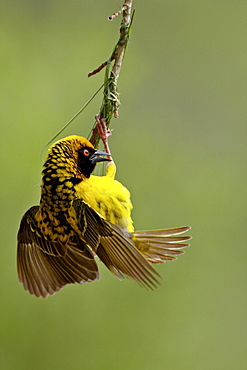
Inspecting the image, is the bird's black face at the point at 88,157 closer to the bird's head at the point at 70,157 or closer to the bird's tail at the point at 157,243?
the bird's head at the point at 70,157

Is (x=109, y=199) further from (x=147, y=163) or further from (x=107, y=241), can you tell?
(x=147, y=163)

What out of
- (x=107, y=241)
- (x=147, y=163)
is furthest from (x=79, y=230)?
(x=147, y=163)

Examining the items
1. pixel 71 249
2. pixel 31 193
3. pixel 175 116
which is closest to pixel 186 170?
pixel 175 116

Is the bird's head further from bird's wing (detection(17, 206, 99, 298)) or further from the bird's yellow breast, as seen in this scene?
bird's wing (detection(17, 206, 99, 298))

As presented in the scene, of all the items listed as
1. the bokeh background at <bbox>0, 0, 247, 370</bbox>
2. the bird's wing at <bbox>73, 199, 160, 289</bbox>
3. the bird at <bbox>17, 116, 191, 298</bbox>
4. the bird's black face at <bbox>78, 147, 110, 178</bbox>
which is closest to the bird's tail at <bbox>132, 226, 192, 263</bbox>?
the bird at <bbox>17, 116, 191, 298</bbox>

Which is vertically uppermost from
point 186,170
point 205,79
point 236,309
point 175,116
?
point 205,79

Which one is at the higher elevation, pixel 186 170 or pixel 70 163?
pixel 186 170

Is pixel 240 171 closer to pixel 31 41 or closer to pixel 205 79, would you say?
pixel 205 79

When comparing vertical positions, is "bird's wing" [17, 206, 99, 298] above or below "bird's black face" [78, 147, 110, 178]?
below
